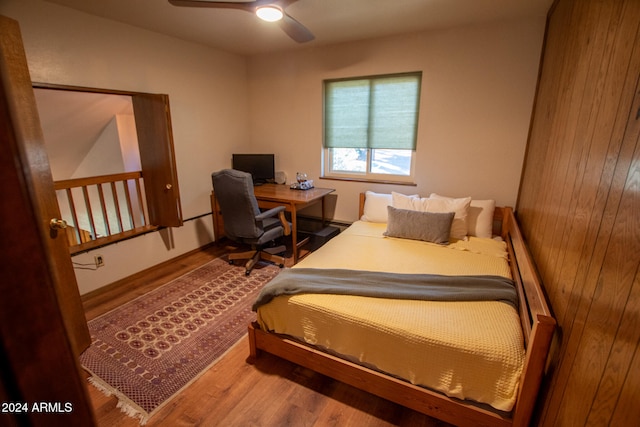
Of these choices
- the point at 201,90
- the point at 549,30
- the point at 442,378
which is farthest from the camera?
the point at 201,90

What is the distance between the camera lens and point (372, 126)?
11.1 feet

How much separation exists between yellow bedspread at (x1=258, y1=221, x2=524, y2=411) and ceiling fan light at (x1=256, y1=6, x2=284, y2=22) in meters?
1.79

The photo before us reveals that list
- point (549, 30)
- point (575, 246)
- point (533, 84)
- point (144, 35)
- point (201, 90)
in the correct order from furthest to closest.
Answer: point (201, 90)
point (144, 35)
point (533, 84)
point (549, 30)
point (575, 246)

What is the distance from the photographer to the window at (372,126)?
3.20 metres

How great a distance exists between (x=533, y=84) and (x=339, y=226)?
2.46 metres

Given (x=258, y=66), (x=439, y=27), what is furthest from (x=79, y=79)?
(x=439, y=27)

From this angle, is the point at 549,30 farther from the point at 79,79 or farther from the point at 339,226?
the point at 79,79

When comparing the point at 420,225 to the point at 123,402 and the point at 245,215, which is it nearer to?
the point at 245,215

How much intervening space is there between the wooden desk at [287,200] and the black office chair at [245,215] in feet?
0.38

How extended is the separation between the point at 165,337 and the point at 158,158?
66.8 inches

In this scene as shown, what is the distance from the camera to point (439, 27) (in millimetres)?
2824

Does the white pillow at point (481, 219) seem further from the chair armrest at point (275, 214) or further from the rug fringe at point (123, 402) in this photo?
the rug fringe at point (123, 402)

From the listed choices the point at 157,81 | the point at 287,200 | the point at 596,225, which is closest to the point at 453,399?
the point at 596,225

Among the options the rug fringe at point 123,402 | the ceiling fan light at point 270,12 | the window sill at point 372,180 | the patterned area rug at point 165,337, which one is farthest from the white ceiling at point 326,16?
the rug fringe at point 123,402
